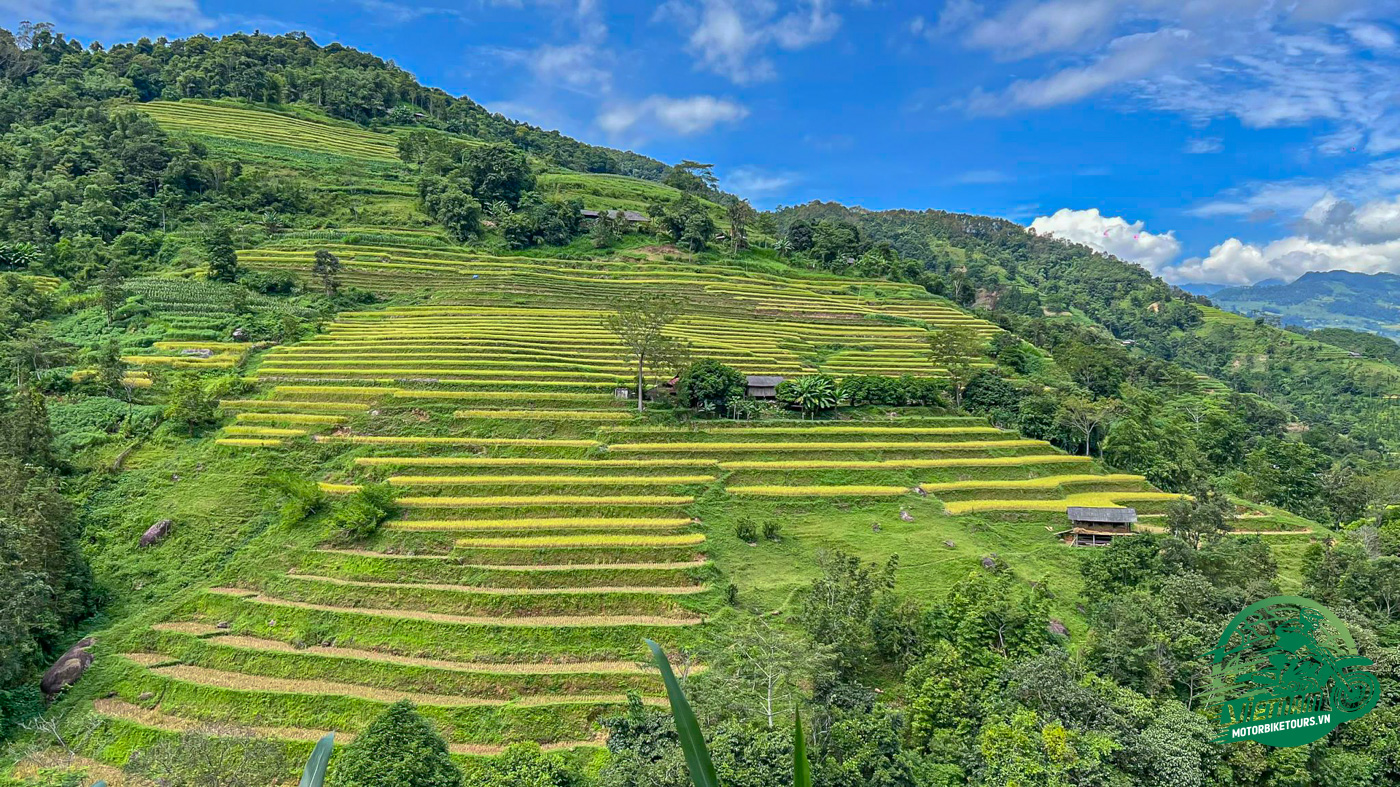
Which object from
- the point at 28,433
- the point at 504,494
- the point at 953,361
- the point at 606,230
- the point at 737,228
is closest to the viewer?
the point at 28,433

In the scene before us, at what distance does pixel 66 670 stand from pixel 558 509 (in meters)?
17.8

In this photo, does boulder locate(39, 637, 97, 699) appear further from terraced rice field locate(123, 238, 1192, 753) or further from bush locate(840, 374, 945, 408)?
bush locate(840, 374, 945, 408)

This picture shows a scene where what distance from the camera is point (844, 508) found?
32.0m

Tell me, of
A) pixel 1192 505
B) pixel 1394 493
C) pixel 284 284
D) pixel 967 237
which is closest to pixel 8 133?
pixel 284 284

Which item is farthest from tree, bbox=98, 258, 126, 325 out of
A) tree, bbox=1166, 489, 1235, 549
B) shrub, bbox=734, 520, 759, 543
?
tree, bbox=1166, 489, 1235, 549

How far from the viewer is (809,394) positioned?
1578 inches

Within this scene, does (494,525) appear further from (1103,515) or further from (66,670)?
(1103,515)

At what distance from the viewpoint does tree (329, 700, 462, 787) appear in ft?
47.7

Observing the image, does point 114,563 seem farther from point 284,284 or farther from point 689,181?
point 689,181

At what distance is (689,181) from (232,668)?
10510cm

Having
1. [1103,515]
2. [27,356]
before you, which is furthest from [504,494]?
[1103,515]

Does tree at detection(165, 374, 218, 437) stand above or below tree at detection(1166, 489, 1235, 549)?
above

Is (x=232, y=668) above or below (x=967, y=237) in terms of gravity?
below

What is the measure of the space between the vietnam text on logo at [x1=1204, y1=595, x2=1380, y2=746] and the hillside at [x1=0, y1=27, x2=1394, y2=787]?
761 millimetres
